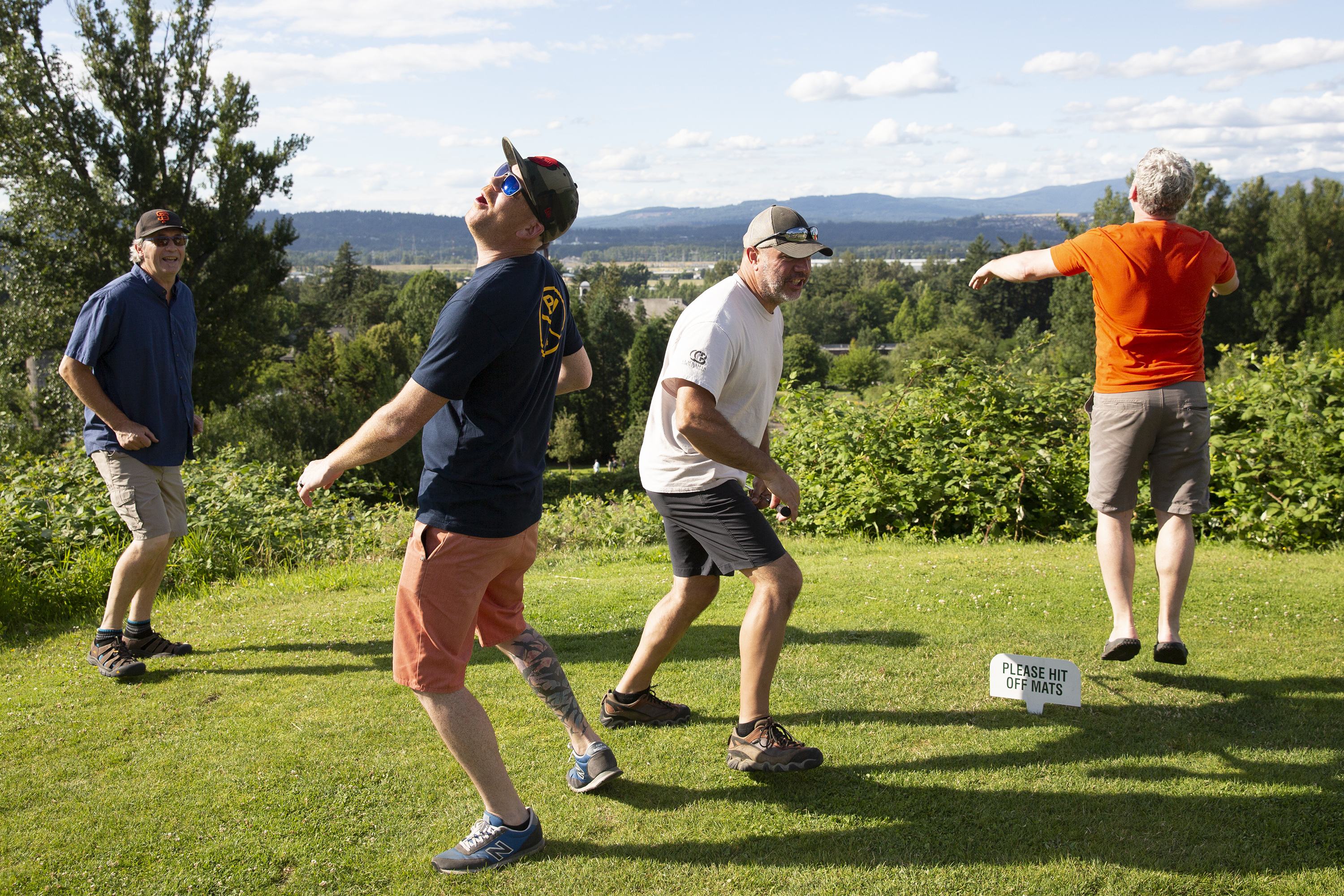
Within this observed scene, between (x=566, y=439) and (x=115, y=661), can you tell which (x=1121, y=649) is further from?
(x=566, y=439)

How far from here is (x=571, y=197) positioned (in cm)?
306

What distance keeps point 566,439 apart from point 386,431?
207 ft

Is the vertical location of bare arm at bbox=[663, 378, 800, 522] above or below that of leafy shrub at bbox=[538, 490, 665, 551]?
above

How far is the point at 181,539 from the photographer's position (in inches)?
271

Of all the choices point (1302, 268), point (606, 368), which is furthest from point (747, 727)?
point (606, 368)

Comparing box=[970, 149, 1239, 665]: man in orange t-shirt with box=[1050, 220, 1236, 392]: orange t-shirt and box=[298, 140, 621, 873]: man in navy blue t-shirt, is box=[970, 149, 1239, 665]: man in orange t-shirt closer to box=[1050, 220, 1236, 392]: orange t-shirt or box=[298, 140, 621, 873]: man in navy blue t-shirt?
box=[1050, 220, 1236, 392]: orange t-shirt

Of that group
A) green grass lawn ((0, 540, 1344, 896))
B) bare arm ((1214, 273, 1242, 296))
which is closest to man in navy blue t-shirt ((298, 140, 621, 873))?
green grass lawn ((0, 540, 1344, 896))

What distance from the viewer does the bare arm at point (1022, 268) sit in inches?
160

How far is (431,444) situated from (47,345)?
30.6 meters

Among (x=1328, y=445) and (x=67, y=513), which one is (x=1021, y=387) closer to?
(x=1328, y=445)

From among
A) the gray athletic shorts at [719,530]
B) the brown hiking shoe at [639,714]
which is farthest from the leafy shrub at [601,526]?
the gray athletic shorts at [719,530]

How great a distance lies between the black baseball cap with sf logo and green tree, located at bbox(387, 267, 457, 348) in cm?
6833

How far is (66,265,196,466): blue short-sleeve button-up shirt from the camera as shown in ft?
15.5

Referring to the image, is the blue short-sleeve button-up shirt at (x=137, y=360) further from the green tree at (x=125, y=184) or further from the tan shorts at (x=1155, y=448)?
the green tree at (x=125, y=184)
